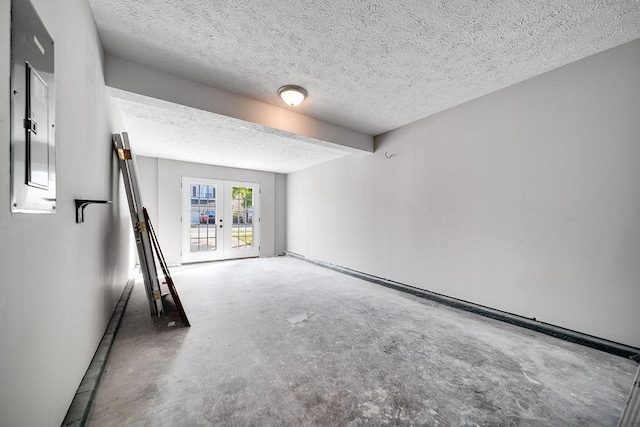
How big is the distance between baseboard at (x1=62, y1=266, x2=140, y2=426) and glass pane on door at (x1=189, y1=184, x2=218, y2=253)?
11.2 feet

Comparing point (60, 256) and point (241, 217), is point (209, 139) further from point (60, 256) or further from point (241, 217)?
point (60, 256)

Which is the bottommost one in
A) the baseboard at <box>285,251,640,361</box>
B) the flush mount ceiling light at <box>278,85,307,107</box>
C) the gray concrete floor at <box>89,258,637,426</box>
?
the gray concrete floor at <box>89,258,637,426</box>

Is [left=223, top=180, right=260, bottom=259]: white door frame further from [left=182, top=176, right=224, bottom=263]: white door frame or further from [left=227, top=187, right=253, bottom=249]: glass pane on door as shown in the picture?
[left=182, top=176, right=224, bottom=263]: white door frame

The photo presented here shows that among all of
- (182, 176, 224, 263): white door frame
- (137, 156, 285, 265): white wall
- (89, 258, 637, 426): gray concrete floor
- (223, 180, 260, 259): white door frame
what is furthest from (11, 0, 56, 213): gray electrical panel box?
(223, 180, 260, 259): white door frame

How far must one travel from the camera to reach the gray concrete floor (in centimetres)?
145

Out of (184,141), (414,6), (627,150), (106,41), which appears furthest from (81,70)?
(627,150)

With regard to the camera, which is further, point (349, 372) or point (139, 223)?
point (139, 223)

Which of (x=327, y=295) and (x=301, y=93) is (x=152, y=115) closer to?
(x=301, y=93)

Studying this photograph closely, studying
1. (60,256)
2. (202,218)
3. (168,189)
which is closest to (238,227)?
(202,218)

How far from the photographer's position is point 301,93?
2.80m

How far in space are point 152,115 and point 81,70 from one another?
6.13ft

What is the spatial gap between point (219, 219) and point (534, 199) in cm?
626

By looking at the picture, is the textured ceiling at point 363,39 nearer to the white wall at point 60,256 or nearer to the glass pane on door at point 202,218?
the white wall at point 60,256

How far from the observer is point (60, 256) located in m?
1.24
